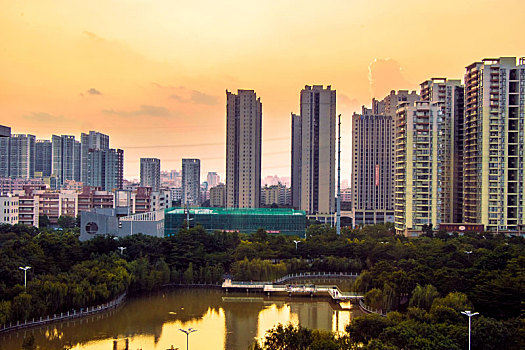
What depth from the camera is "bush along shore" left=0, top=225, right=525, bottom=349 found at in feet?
30.5

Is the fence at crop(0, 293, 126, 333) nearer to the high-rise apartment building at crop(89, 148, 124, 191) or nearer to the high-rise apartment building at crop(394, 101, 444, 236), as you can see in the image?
the high-rise apartment building at crop(394, 101, 444, 236)

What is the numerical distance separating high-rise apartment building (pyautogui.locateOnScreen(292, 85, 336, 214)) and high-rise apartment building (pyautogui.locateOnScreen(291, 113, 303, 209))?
3.29 m

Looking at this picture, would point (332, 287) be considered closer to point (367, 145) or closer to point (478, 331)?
point (478, 331)

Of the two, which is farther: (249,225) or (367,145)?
(367,145)

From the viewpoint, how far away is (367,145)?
36531 mm

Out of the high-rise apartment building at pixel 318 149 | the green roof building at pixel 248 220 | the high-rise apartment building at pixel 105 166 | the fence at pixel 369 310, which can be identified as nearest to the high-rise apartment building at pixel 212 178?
the high-rise apartment building at pixel 105 166

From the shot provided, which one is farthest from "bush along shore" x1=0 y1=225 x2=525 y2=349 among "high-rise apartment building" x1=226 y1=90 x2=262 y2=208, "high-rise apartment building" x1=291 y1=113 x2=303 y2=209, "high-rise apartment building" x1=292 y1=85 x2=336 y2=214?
"high-rise apartment building" x1=291 y1=113 x2=303 y2=209

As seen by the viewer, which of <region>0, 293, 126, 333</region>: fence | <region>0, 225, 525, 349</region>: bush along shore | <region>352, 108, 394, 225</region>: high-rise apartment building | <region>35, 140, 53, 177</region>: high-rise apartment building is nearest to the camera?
<region>0, 225, 525, 349</region>: bush along shore

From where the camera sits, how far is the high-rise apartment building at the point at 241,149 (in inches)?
1439

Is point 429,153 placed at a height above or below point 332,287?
above

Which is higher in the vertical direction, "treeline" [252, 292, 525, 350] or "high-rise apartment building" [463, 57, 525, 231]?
"high-rise apartment building" [463, 57, 525, 231]

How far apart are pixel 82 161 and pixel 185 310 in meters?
38.9

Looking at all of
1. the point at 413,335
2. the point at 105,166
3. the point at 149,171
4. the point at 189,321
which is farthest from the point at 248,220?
the point at 149,171

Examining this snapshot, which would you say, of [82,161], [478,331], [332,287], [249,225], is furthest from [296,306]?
[82,161]
